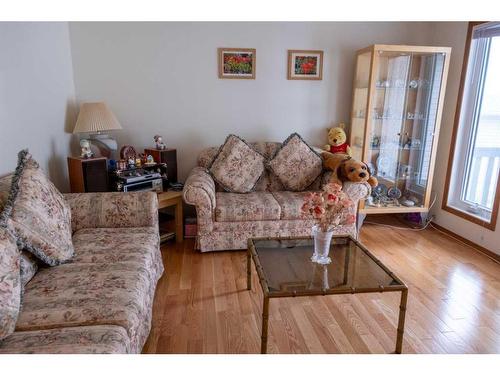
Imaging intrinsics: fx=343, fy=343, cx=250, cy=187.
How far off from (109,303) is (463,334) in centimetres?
192

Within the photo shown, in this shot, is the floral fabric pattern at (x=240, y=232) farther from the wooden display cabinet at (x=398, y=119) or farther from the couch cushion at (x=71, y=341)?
the couch cushion at (x=71, y=341)

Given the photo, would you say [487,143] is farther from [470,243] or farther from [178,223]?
[178,223]

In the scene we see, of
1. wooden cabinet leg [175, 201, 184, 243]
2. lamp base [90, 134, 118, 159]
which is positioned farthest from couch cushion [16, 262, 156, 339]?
lamp base [90, 134, 118, 159]

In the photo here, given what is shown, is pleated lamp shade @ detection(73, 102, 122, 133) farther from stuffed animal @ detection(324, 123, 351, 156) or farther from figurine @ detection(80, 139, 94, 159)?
stuffed animal @ detection(324, 123, 351, 156)

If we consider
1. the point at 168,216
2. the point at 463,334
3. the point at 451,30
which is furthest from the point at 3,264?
the point at 451,30

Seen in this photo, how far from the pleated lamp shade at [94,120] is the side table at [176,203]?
2.44 ft

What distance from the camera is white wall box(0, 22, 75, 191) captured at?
2.15 meters

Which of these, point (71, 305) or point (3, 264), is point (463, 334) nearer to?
point (71, 305)

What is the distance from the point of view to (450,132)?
345 cm

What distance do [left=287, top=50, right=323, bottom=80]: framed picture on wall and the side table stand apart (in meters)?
1.71

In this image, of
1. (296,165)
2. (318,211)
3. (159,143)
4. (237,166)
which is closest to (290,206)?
(296,165)

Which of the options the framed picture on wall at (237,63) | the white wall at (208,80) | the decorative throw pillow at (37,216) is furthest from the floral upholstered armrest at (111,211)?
the framed picture on wall at (237,63)

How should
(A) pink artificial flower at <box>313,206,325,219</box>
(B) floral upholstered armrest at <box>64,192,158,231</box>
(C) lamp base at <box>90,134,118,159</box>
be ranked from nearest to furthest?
(A) pink artificial flower at <box>313,206,325,219</box> < (B) floral upholstered armrest at <box>64,192,158,231</box> < (C) lamp base at <box>90,134,118,159</box>
